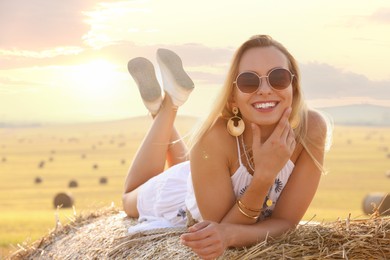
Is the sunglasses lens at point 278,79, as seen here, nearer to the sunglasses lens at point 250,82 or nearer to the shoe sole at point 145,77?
the sunglasses lens at point 250,82

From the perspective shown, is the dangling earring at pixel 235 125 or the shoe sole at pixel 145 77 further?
the shoe sole at pixel 145 77

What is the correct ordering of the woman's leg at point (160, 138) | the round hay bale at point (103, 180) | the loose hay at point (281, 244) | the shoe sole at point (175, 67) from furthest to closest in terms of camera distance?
1. the round hay bale at point (103, 180)
2. the shoe sole at point (175, 67)
3. the woman's leg at point (160, 138)
4. the loose hay at point (281, 244)

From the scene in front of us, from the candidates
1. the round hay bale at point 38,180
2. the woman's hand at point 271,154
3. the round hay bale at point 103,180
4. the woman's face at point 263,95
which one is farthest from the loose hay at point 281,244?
the round hay bale at point 38,180

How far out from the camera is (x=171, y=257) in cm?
445

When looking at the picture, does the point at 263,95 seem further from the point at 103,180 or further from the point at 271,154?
the point at 103,180

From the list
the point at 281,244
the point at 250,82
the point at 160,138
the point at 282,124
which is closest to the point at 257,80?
the point at 250,82

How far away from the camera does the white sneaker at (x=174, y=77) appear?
636 cm

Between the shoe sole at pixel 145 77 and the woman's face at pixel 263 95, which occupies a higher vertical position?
the woman's face at pixel 263 95

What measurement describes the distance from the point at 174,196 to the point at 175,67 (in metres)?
1.57

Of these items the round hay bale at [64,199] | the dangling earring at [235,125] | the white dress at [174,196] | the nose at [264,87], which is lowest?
the round hay bale at [64,199]

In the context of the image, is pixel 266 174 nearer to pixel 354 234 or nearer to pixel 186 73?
pixel 354 234

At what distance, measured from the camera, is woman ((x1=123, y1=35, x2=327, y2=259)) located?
4.05 metres

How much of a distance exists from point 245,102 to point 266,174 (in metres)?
0.47

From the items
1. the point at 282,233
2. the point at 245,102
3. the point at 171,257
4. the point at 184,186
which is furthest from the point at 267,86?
the point at 184,186
